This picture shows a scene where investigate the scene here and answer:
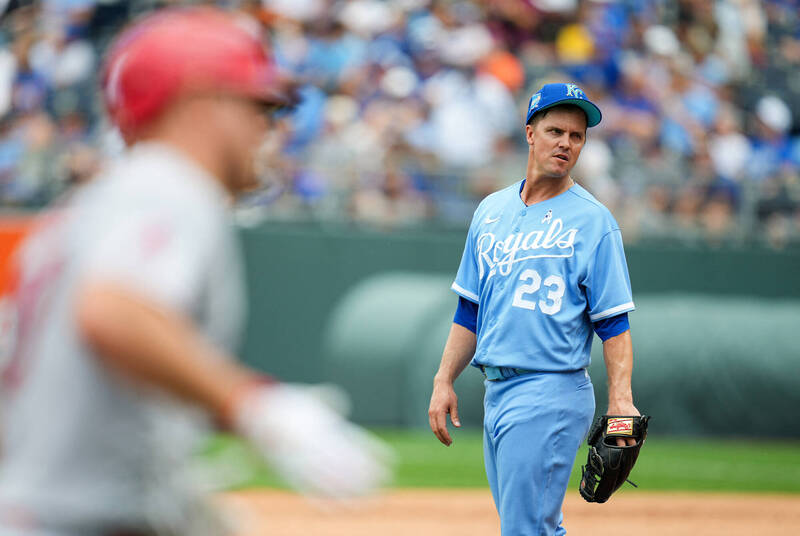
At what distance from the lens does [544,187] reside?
16.7ft

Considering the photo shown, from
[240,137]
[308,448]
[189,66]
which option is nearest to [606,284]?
[240,137]

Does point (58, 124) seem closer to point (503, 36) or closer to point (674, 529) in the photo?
point (503, 36)

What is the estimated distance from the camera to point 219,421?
198cm

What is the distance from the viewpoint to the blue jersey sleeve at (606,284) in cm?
480

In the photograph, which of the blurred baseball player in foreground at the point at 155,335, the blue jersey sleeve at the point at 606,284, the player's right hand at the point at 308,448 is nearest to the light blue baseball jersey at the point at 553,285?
the blue jersey sleeve at the point at 606,284

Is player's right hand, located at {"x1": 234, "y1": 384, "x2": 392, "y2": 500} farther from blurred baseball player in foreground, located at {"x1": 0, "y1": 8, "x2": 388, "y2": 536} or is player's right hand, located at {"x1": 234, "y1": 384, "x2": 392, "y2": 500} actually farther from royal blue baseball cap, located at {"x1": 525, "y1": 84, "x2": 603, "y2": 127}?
royal blue baseball cap, located at {"x1": 525, "y1": 84, "x2": 603, "y2": 127}

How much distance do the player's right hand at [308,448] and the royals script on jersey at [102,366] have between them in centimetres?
21

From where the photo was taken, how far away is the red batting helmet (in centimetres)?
216

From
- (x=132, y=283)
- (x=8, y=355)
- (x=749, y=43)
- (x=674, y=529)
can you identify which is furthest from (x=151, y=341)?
(x=749, y=43)

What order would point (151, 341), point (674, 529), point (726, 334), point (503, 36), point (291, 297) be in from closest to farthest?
point (151, 341) < point (674, 529) < point (726, 334) < point (291, 297) < point (503, 36)

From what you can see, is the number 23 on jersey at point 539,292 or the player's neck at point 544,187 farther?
the player's neck at point 544,187

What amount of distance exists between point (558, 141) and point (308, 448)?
3.26m

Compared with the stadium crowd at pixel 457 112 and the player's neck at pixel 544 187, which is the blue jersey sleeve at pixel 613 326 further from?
the stadium crowd at pixel 457 112

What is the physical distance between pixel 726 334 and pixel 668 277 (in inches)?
68.2
